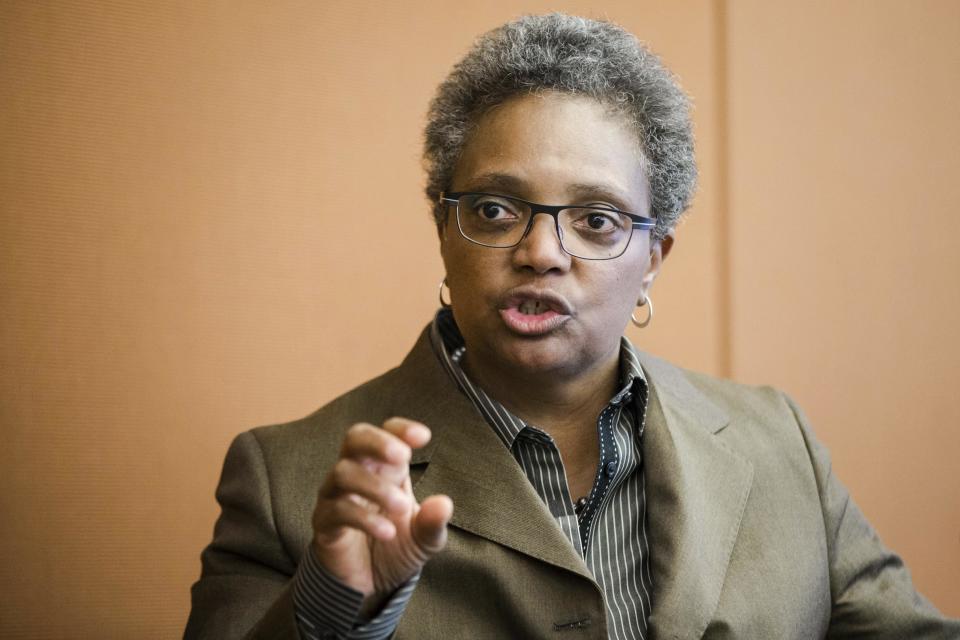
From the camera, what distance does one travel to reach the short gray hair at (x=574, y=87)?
1472mm

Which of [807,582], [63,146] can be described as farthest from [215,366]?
[807,582]

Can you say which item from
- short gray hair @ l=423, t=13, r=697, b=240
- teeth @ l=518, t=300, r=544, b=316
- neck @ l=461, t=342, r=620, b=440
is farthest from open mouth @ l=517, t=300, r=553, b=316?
short gray hair @ l=423, t=13, r=697, b=240

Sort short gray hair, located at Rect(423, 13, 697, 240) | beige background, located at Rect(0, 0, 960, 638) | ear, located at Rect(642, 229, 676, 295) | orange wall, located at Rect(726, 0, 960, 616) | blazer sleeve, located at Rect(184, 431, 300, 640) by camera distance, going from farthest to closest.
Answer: orange wall, located at Rect(726, 0, 960, 616) → beige background, located at Rect(0, 0, 960, 638) → ear, located at Rect(642, 229, 676, 295) → short gray hair, located at Rect(423, 13, 697, 240) → blazer sleeve, located at Rect(184, 431, 300, 640)

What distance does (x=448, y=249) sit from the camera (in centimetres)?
149

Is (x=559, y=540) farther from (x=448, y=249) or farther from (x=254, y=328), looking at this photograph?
(x=254, y=328)

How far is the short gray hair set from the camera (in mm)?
1472

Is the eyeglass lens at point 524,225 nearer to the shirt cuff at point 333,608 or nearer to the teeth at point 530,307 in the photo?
the teeth at point 530,307

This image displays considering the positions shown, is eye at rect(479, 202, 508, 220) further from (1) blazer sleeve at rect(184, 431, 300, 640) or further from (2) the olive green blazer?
(1) blazer sleeve at rect(184, 431, 300, 640)

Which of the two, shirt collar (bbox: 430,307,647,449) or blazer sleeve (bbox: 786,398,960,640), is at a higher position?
shirt collar (bbox: 430,307,647,449)

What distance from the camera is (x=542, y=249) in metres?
1.35

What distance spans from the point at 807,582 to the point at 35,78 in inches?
61.7

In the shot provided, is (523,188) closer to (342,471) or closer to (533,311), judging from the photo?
(533,311)

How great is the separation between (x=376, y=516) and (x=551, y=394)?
1.77 feet

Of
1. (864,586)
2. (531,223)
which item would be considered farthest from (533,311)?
(864,586)
